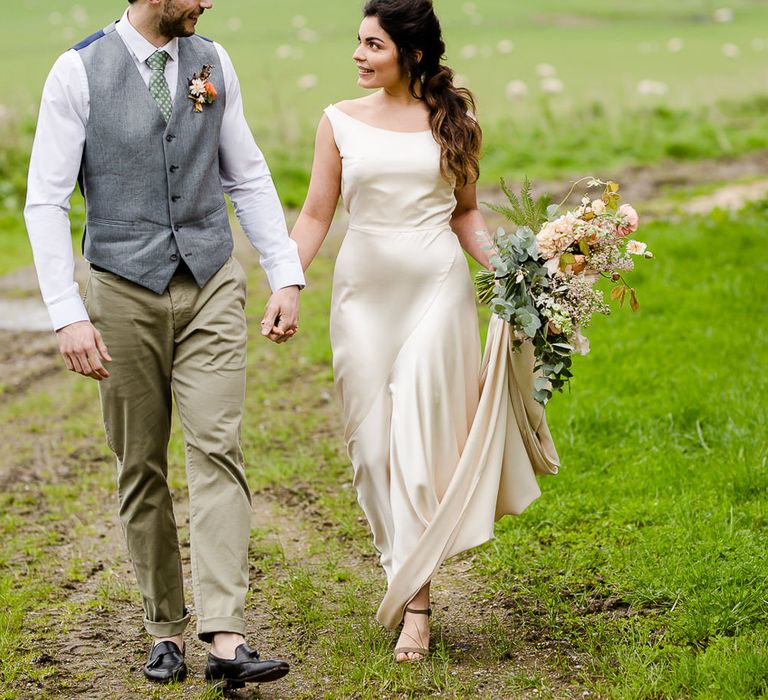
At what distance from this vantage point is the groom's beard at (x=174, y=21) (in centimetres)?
406

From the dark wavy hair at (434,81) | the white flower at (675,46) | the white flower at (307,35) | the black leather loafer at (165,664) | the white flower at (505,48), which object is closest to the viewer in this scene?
the black leather loafer at (165,664)

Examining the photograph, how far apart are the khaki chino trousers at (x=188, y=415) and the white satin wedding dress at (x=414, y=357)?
21.3 inches

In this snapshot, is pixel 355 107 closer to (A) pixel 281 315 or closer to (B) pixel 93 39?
(A) pixel 281 315

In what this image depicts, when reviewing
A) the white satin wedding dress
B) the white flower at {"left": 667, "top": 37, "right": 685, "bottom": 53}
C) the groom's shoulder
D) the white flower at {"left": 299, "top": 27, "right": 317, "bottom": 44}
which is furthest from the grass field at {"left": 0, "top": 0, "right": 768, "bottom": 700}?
the white flower at {"left": 299, "top": 27, "right": 317, "bottom": 44}

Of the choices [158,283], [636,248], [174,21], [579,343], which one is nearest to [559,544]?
[579,343]

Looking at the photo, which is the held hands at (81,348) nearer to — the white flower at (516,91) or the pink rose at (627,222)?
the pink rose at (627,222)

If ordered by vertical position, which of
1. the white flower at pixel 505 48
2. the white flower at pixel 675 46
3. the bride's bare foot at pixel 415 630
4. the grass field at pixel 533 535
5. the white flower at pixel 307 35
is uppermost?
the bride's bare foot at pixel 415 630

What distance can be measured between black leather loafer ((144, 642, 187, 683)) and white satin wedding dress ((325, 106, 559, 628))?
2.43 feet

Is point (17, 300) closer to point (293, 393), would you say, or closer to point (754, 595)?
point (293, 393)

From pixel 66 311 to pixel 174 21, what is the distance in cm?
104

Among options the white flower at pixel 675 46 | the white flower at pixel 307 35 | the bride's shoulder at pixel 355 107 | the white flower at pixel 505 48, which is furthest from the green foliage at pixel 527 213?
the white flower at pixel 675 46

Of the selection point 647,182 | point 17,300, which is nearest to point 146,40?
point 17,300

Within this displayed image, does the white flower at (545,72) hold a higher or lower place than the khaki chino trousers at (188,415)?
lower

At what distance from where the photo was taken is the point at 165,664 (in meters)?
4.36
